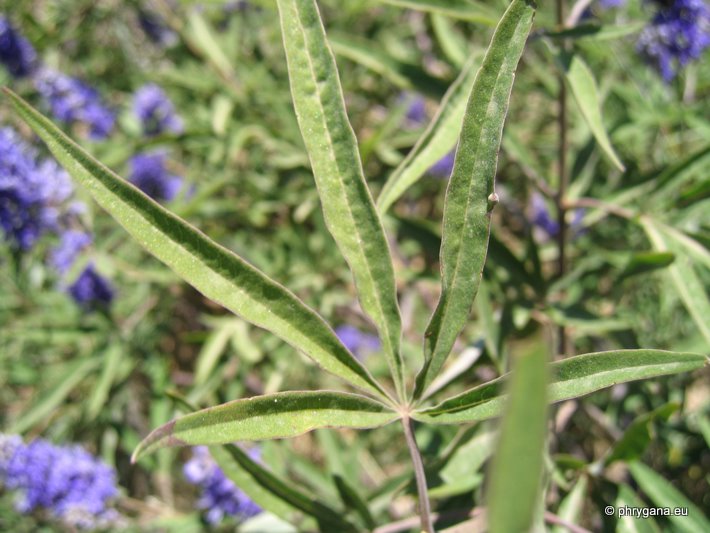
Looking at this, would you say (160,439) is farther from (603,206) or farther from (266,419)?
(603,206)

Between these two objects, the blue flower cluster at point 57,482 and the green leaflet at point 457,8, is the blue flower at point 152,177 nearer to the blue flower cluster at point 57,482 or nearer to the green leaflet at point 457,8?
the blue flower cluster at point 57,482

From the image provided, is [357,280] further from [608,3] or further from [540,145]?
[608,3]

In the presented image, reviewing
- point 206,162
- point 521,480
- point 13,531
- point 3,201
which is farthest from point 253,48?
point 521,480

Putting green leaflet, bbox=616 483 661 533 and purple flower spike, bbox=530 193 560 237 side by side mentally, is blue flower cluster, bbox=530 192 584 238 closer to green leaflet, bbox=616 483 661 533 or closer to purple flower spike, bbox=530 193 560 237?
purple flower spike, bbox=530 193 560 237

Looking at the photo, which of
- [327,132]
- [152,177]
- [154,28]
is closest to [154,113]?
[152,177]

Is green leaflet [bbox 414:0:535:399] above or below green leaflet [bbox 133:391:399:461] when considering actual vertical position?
above

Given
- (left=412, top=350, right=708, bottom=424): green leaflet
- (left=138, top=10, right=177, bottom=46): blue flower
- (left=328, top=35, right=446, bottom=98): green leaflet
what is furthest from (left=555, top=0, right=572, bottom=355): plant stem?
(left=138, top=10, right=177, bottom=46): blue flower

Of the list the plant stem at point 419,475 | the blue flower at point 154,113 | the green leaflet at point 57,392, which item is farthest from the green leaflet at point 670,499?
the blue flower at point 154,113
